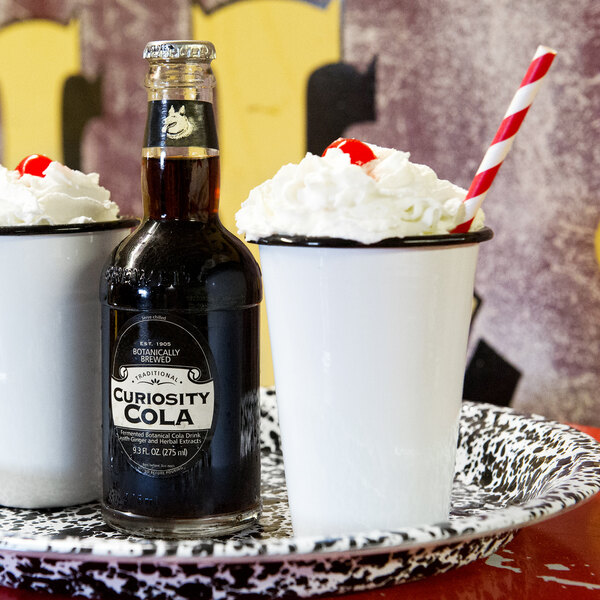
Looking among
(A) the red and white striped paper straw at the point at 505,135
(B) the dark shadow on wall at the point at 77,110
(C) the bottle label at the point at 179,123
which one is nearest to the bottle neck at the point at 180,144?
(C) the bottle label at the point at 179,123

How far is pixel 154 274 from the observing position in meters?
0.64

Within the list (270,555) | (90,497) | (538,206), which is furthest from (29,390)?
(538,206)

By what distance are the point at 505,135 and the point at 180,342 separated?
0.89ft

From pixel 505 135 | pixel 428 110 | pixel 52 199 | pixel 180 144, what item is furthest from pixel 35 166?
pixel 428 110

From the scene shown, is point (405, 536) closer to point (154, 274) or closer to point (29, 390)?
point (154, 274)

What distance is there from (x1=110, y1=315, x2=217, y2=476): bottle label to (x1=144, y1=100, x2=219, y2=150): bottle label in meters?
0.14

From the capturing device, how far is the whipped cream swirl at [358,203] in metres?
0.55

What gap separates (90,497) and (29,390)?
12cm

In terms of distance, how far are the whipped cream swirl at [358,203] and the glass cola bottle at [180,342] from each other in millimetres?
81

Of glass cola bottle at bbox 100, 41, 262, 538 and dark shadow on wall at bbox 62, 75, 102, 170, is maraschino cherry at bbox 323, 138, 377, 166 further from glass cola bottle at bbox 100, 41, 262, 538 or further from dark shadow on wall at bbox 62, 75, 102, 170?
dark shadow on wall at bbox 62, 75, 102, 170

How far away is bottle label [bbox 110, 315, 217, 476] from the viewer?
24.6 inches

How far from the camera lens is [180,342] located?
63 cm

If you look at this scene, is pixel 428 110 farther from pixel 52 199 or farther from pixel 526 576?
pixel 526 576

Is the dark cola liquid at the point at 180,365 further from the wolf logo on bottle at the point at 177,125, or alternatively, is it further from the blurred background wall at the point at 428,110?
the blurred background wall at the point at 428,110
